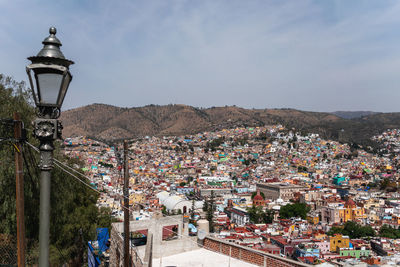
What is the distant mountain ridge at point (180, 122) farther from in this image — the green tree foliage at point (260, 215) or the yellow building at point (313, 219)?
the yellow building at point (313, 219)

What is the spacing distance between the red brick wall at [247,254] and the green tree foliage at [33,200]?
2.83m

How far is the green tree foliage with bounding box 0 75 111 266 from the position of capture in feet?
19.8

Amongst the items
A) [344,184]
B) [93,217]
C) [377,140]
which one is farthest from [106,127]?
[93,217]

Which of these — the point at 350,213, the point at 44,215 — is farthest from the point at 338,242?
the point at 44,215

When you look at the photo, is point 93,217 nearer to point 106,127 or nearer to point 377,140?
point 106,127

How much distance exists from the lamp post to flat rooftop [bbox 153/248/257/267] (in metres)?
4.67

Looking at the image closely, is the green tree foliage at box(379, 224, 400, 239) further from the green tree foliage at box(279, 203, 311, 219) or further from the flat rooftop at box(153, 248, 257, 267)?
the flat rooftop at box(153, 248, 257, 267)

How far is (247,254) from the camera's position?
5.89 meters

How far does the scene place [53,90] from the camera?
5.61ft

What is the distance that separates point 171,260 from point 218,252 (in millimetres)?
890

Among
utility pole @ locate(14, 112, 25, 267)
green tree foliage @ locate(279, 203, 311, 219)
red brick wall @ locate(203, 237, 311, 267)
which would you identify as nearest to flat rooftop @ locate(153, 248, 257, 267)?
red brick wall @ locate(203, 237, 311, 267)

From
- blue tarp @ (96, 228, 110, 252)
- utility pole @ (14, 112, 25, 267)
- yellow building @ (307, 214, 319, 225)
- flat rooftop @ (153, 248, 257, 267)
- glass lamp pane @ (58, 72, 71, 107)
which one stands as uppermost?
glass lamp pane @ (58, 72, 71, 107)

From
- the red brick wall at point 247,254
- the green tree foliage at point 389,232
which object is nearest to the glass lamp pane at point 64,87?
the red brick wall at point 247,254

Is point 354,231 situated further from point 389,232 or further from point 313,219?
point 313,219
